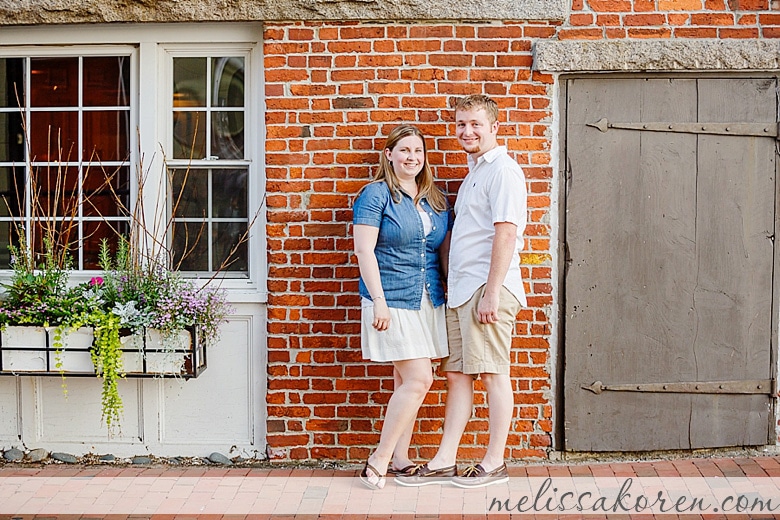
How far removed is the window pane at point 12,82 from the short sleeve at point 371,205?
242cm

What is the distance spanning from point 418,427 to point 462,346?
841 millimetres

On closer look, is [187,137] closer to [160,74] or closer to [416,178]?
[160,74]

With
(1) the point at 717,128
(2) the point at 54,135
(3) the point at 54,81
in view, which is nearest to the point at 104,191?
(2) the point at 54,135

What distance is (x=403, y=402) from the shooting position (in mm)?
5148

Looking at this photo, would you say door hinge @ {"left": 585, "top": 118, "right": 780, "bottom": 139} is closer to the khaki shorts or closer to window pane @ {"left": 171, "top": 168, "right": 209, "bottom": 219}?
the khaki shorts

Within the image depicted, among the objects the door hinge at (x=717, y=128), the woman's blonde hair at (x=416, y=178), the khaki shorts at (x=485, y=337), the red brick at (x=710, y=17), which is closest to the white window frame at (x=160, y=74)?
the woman's blonde hair at (x=416, y=178)

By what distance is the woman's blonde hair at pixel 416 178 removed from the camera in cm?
518

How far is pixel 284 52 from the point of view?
566cm

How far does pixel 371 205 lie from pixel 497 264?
726mm

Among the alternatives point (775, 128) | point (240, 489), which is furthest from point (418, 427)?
point (775, 128)

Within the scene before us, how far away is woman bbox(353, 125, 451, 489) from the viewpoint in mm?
5090

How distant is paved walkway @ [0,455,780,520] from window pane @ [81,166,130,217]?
157 cm

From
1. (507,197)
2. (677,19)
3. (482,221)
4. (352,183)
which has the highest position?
(677,19)

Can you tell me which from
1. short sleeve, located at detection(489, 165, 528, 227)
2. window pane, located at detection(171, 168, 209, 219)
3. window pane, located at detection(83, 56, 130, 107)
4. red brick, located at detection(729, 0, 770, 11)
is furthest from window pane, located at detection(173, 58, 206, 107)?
red brick, located at detection(729, 0, 770, 11)
